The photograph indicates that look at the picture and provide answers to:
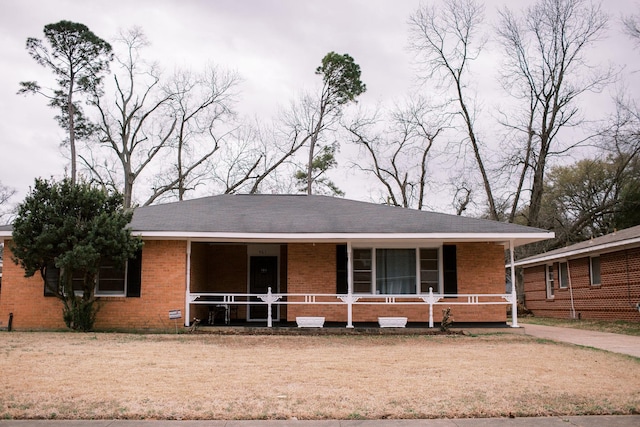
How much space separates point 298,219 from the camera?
687 inches

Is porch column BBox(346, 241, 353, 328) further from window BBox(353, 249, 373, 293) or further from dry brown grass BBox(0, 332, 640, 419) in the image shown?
dry brown grass BBox(0, 332, 640, 419)

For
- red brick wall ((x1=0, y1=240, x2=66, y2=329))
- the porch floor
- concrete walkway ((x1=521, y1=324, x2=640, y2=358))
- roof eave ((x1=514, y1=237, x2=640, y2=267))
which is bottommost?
concrete walkway ((x1=521, y1=324, x2=640, y2=358))

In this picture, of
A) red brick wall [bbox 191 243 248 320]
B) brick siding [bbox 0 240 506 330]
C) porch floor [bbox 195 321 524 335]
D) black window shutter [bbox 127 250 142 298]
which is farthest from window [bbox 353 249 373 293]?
black window shutter [bbox 127 250 142 298]

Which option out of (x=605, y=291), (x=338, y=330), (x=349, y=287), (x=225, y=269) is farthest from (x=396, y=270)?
(x=605, y=291)

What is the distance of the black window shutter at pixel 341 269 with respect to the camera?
17.3m

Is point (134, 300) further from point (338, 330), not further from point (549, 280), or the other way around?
point (549, 280)

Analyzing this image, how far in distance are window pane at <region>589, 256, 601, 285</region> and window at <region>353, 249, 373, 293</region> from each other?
33.0ft

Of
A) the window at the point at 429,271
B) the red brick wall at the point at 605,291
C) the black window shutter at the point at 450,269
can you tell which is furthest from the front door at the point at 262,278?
the red brick wall at the point at 605,291

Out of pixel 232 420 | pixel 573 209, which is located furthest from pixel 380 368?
pixel 573 209

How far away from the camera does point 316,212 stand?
1856 cm

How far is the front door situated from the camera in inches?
740

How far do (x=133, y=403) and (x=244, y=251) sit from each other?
11.8 metres

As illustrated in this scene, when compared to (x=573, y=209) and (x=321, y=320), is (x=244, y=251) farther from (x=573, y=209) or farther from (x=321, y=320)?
(x=573, y=209)

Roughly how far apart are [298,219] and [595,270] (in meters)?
12.3
